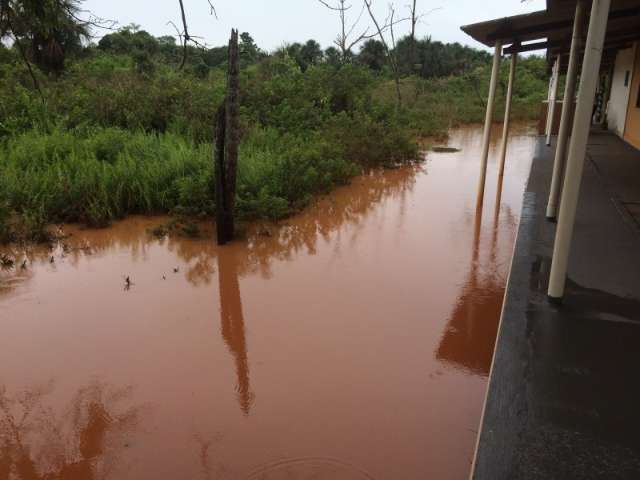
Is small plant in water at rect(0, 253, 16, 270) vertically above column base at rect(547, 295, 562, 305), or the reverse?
column base at rect(547, 295, 562, 305)

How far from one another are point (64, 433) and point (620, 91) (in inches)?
484

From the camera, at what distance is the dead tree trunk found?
5.08 meters

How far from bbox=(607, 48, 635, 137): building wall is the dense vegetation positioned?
165 inches

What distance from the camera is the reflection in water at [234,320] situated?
3158 millimetres

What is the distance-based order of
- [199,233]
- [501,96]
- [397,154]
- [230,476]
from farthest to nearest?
1. [501,96]
2. [397,154]
3. [199,233]
4. [230,476]

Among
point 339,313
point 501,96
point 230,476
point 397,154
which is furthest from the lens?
point 501,96

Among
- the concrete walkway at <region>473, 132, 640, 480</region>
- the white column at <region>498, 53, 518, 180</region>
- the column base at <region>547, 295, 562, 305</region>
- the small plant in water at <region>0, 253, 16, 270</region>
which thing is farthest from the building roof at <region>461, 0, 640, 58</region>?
the small plant in water at <region>0, 253, 16, 270</region>

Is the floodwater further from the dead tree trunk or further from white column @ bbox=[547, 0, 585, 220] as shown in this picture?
white column @ bbox=[547, 0, 585, 220]

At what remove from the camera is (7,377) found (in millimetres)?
3324

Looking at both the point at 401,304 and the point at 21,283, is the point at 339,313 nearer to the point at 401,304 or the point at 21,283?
the point at 401,304

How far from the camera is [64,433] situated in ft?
9.23

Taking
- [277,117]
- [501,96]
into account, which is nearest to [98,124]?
[277,117]

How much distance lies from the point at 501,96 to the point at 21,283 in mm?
21923

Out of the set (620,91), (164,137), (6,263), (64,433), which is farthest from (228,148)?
A: (620,91)
